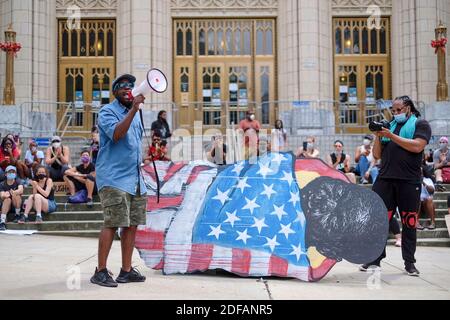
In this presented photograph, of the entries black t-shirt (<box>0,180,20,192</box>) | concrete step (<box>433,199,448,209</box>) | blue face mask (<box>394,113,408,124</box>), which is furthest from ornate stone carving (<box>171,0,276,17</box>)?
blue face mask (<box>394,113,408,124</box>)

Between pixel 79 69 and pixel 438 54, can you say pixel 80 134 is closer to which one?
pixel 79 69

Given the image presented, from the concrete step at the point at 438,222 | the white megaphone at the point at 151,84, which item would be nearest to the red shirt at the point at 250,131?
the concrete step at the point at 438,222

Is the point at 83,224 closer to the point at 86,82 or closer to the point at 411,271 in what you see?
the point at 411,271

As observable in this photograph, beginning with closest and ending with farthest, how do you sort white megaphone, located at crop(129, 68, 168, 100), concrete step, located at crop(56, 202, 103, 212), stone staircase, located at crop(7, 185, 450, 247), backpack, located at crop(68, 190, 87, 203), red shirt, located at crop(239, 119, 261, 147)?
1. white megaphone, located at crop(129, 68, 168, 100)
2. stone staircase, located at crop(7, 185, 450, 247)
3. concrete step, located at crop(56, 202, 103, 212)
4. backpack, located at crop(68, 190, 87, 203)
5. red shirt, located at crop(239, 119, 261, 147)

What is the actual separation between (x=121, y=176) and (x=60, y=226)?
637 cm

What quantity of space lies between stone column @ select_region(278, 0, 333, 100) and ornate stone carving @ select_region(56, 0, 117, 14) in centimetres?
669

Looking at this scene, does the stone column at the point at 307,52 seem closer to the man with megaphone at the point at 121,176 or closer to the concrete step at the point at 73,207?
the concrete step at the point at 73,207

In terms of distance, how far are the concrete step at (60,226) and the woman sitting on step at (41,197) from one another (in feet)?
0.47

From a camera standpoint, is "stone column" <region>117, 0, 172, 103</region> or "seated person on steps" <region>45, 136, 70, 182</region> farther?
"stone column" <region>117, 0, 172, 103</region>

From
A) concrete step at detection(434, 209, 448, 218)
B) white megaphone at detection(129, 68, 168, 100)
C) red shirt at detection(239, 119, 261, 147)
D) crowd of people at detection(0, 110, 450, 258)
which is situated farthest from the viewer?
red shirt at detection(239, 119, 261, 147)

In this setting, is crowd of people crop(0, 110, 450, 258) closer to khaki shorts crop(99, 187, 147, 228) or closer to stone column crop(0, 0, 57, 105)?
khaki shorts crop(99, 187, 147, 228)

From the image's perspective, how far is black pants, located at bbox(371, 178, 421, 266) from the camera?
260 inches

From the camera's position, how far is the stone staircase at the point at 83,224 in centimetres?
1051
